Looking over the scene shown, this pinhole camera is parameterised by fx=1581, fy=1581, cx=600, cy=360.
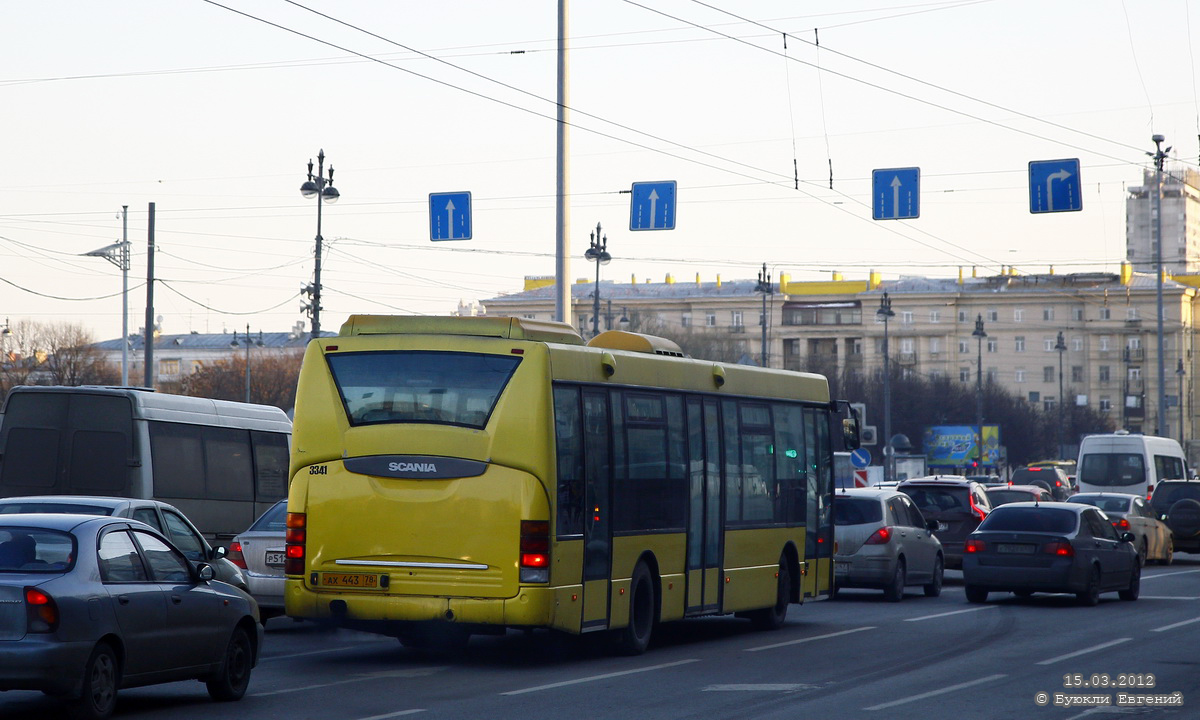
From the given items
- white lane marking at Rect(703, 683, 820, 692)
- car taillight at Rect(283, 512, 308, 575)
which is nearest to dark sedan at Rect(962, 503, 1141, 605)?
white lane marking at Rect(703, 683, 820, 692)

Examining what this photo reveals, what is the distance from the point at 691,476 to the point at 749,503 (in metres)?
1.65

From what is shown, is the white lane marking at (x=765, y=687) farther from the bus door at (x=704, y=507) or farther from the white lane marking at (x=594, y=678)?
the bus door at (x=704, y=507)

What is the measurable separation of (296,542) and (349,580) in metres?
0.63

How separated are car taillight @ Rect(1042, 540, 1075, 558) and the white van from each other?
2380 cm

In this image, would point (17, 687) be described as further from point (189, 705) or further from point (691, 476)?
point (691, 476)

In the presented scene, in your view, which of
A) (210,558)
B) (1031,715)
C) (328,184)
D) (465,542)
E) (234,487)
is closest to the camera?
(1031,715)

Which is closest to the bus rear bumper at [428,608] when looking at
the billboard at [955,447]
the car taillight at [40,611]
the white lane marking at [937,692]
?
the white lane marking at [937,692]

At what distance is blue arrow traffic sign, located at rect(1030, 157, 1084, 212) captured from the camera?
1026 inches

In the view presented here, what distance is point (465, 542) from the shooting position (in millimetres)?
13281

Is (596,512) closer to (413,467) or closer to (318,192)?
(413,467)

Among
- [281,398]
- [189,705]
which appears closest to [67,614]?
[189,705]

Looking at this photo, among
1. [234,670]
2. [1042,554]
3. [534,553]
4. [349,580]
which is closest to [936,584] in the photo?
[1042,554]

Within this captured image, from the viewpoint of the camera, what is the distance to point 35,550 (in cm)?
978

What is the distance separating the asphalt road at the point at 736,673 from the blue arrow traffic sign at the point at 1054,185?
8054 millimetres
